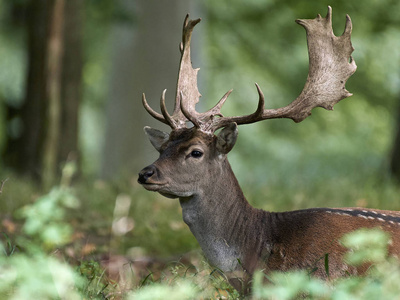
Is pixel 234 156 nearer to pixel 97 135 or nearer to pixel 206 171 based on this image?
pixel 97 135

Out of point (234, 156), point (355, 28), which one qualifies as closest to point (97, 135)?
point (234, 156)

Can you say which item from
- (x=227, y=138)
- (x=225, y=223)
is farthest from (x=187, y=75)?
(x=225, y=223)

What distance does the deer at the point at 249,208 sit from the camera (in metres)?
4.21

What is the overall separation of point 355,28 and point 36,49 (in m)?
7.55

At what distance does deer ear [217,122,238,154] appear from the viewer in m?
4.54

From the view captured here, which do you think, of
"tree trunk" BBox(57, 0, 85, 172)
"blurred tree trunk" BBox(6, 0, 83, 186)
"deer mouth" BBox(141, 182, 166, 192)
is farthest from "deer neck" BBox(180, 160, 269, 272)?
"tree trunk" BBox(57, 0, 85, 172)

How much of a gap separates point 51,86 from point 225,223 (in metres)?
6.08

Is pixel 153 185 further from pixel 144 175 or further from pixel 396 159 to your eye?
pixel 396 159

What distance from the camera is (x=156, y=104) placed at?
Result: 12.4 meters

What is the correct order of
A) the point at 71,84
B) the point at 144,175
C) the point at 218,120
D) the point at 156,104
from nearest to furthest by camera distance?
the point at 144,175
the point at 218,120
the point at 71,84
the point at 156,104

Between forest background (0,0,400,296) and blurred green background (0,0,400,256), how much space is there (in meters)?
0.03

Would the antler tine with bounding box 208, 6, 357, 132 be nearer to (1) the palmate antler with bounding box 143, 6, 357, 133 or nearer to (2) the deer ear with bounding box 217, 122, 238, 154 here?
(1) the palmate antler with bounding box 143, 6, 357, 133

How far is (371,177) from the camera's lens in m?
9.88

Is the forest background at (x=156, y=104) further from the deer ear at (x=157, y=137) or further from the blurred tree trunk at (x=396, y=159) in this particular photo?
the deer ear at (x=157, y=137)
